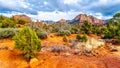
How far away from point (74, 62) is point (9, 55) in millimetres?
5295

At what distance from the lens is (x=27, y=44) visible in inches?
647

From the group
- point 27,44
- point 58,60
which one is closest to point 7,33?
point 27,44

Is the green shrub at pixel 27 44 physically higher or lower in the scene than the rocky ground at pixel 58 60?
higher

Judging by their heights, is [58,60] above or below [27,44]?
below

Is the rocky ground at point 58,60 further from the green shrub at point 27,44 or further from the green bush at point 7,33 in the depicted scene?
the green bush at point 7,33

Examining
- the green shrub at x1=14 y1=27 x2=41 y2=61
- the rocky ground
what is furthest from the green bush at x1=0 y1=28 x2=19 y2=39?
the green shrub at x1=14 y1=27 x2=41 y2=61

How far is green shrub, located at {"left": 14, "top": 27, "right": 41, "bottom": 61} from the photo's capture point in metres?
16.1

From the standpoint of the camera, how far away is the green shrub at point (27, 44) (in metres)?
16.1

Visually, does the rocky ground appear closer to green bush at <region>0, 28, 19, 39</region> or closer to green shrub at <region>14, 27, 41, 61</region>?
green shrub at <region>14, 27, 41, 61</region>

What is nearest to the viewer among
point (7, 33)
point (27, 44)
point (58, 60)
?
point (58, 60)

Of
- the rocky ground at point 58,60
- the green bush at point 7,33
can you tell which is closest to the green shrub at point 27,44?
the rocky ground at point 58,60

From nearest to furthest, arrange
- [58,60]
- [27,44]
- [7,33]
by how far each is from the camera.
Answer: [58,60], [27,44], [7,33]

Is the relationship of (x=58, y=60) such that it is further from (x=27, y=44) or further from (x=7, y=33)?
(x=7, y=33)

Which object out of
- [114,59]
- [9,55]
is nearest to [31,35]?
[9,55]
